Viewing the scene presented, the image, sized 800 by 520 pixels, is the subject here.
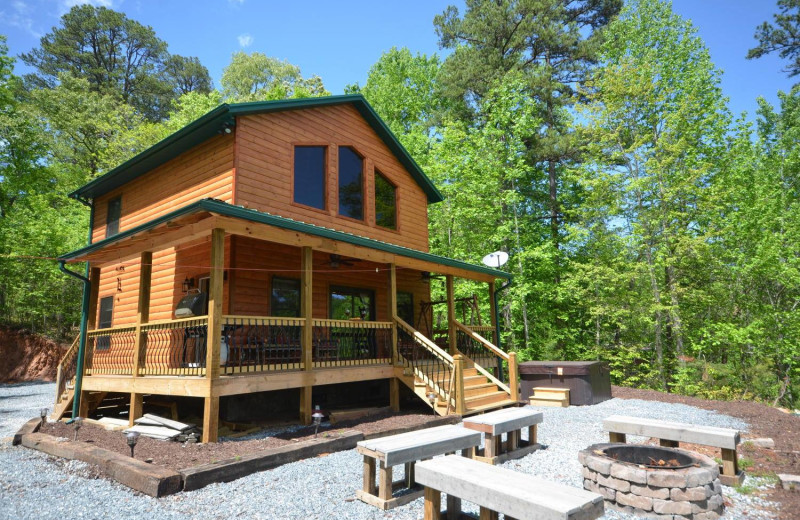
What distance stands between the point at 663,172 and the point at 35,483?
21.0 meters

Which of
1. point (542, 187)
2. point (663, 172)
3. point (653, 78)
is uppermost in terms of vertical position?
point (653, 78)

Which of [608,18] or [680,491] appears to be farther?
[608,18]

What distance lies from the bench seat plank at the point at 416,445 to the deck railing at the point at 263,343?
11.2 feet

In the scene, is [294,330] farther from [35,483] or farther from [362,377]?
[35,483]

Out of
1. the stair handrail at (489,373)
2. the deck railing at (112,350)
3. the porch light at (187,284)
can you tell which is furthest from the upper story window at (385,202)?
the deck railing at (112,350)

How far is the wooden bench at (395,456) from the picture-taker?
15.0 ft

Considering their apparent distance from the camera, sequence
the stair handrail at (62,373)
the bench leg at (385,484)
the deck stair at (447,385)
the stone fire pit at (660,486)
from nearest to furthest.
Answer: the stone fire pit at (660,486)
the bench leg at (385,484)
the deck stair at (447,385)
the stair handrail at (62,373)

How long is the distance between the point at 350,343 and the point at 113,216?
8.56 meters

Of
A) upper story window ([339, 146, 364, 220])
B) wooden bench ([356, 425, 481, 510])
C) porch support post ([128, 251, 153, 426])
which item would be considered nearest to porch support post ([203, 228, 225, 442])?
porch support post ([128, 251, 153, 426])

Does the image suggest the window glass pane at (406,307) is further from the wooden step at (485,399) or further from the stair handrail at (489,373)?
the wooden step at (485,399)

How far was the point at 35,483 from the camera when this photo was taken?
5.80 m

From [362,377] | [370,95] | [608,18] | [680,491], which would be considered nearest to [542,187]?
[608,18]

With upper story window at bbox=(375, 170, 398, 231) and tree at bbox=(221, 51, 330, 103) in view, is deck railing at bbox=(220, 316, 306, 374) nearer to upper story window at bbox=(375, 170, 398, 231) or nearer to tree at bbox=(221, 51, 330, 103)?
upper story window at bbox=(375, 170, 398, 231)

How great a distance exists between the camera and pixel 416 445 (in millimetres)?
4785
